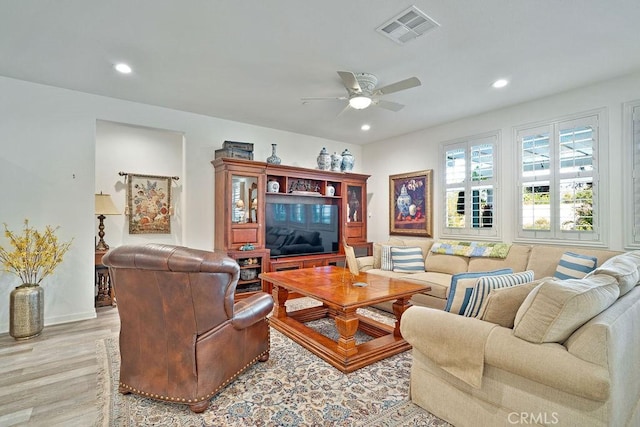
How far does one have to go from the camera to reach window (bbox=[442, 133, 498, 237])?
4.33 meters

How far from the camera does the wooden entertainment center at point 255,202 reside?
4.41m

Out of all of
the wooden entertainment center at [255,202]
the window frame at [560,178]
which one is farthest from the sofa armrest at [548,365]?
the wooden entertainment center at [255,202]

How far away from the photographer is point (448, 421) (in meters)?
1.83

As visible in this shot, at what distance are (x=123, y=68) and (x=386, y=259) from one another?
12.5 ft

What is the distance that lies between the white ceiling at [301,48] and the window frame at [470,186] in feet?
1.99

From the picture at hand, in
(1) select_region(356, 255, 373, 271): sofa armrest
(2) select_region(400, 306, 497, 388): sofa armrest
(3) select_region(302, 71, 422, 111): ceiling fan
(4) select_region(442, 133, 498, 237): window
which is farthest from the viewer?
(1) select_region(356, 255, 373, 271): sofa armrest

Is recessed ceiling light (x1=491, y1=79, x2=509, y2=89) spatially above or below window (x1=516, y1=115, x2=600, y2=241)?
above

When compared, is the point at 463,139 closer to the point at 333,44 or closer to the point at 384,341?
the point at 333,44

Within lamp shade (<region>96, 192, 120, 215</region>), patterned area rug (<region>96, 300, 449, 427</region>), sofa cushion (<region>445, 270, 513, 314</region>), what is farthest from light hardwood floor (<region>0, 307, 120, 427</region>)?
sofa cushion (<region>445, 270, 513, 314</region>)

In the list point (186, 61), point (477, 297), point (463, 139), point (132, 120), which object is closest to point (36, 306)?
point (132, 120)

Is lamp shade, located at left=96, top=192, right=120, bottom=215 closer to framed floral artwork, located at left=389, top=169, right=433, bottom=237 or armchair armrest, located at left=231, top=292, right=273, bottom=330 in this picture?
armchair armrest, located at left=231, top=292, right=273, bottom=330

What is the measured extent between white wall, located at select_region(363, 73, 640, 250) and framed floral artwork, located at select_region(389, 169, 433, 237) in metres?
0.11

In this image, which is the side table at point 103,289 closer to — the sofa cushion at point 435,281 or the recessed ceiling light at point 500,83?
the sofa cushion at point 435,281

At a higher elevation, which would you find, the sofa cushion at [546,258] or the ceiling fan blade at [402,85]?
the ceiling fan blade at [402,85]
